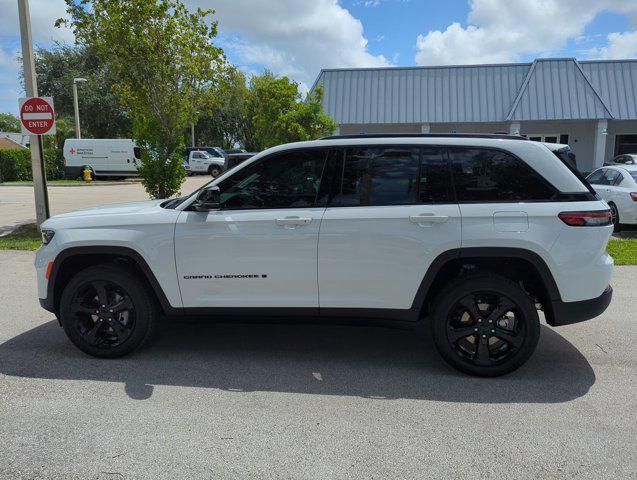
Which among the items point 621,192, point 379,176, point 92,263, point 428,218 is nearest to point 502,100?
point 621,192

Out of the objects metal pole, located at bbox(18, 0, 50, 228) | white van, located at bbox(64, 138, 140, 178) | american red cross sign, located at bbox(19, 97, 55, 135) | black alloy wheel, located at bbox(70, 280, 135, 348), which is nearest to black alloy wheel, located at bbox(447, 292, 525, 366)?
black alloy wheel, located at bbox(70, 280, 135, 348)

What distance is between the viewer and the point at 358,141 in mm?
4152

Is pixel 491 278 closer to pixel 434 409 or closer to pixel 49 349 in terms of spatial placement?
pixel 434 409

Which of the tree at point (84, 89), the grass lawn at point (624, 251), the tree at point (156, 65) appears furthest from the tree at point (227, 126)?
the grass lawn at point (624, 251)

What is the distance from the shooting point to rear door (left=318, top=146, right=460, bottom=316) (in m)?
3.88

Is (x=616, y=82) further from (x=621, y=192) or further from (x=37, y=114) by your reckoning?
(x=37, y=114)

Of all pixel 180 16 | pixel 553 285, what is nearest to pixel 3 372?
pixel 553 285

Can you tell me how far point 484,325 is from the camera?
392 centimetres

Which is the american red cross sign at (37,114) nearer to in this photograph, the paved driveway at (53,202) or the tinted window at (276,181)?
the paved driveway at (53,202)

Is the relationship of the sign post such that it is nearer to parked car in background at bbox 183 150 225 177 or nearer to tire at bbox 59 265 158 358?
tire at bbox 59 265 158 358

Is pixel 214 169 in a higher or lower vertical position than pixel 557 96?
lower

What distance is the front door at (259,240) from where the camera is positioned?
4.01 meters

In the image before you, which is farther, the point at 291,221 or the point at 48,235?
the point at 48,235

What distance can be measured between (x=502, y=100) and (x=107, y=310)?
80.2 ft
